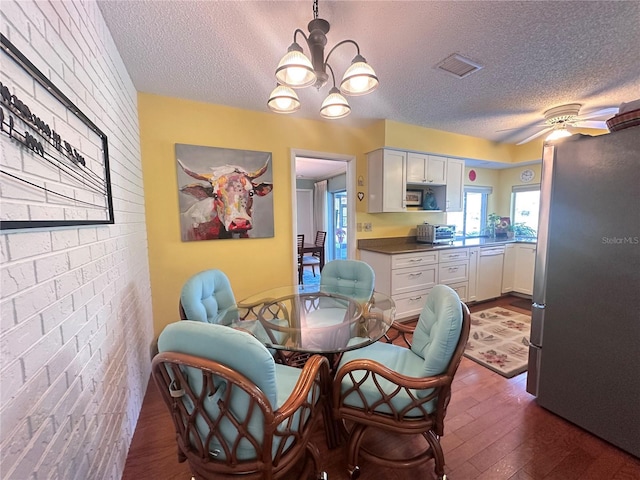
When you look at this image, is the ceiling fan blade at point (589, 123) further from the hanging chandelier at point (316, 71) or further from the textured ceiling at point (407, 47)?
the hanging chandelier at point (316, 71)

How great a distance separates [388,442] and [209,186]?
8.18ft

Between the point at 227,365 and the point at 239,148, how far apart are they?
2.34m

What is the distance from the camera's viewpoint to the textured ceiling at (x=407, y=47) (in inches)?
56.4

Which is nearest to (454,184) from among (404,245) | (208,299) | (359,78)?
(404,245)

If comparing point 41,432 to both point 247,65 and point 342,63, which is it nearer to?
point 247,65

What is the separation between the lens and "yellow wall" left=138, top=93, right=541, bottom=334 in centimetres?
241

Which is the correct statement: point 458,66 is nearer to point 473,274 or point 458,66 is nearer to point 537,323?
point 537,323

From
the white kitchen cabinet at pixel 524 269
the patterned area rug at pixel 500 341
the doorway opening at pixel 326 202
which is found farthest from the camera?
the doorway opening at pixel 326 202

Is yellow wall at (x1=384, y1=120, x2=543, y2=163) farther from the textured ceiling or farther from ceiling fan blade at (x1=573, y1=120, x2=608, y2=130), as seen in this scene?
ceiling fan blade at (x1=573, y1=120, x2=608, y2=130)

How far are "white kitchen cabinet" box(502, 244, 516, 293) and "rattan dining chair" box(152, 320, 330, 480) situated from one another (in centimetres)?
411

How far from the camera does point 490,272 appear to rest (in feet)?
12.5

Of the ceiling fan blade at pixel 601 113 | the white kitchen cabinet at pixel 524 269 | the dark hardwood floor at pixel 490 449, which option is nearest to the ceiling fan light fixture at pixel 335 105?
the dark hardwood floor at pixel 490 449

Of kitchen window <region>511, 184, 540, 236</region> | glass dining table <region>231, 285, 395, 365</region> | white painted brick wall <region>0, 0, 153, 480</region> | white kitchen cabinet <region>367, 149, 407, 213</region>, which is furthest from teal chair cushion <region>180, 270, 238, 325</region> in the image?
kitchen window <region>511, 184, 540, 236</region>

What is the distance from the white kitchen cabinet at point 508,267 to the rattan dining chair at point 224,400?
162 inches
